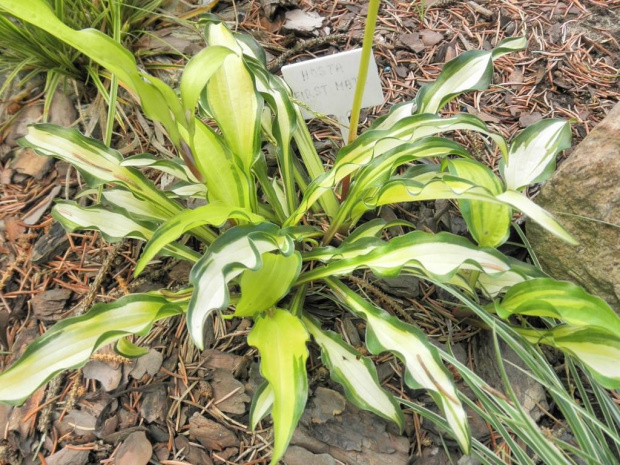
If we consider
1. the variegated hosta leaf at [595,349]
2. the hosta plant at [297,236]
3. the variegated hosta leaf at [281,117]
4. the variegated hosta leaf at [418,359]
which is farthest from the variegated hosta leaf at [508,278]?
the variegated hosta leaf at [281,117]

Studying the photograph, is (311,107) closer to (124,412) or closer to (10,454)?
(124,412)

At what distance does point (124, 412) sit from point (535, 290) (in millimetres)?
837

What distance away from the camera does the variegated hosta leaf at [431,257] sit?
80 cm

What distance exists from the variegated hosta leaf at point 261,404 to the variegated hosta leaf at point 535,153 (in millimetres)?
589

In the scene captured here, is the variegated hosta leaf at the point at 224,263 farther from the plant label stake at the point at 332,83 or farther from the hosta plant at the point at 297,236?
the plant label stake at the point at 332,83

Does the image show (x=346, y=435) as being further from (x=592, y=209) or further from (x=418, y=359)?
(x=592, y=209)

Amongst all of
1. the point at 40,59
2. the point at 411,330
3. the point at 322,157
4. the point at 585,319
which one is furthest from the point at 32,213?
the point at 585,319

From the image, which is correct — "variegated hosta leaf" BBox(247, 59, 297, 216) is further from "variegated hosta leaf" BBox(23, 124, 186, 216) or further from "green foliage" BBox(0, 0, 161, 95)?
"green foliage" BBox(0, 0, 161, 95)

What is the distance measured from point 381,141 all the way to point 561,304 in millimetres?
436

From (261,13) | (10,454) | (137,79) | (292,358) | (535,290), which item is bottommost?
(10,454)

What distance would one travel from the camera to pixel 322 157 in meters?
1.30

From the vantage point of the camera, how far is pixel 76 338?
0.85 metres

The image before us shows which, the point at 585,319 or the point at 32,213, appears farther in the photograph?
the point at 32,213

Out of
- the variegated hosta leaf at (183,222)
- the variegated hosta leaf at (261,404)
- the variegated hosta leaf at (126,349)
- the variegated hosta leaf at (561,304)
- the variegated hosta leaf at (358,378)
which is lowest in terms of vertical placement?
the variegated hosta leaf at (261,404)
